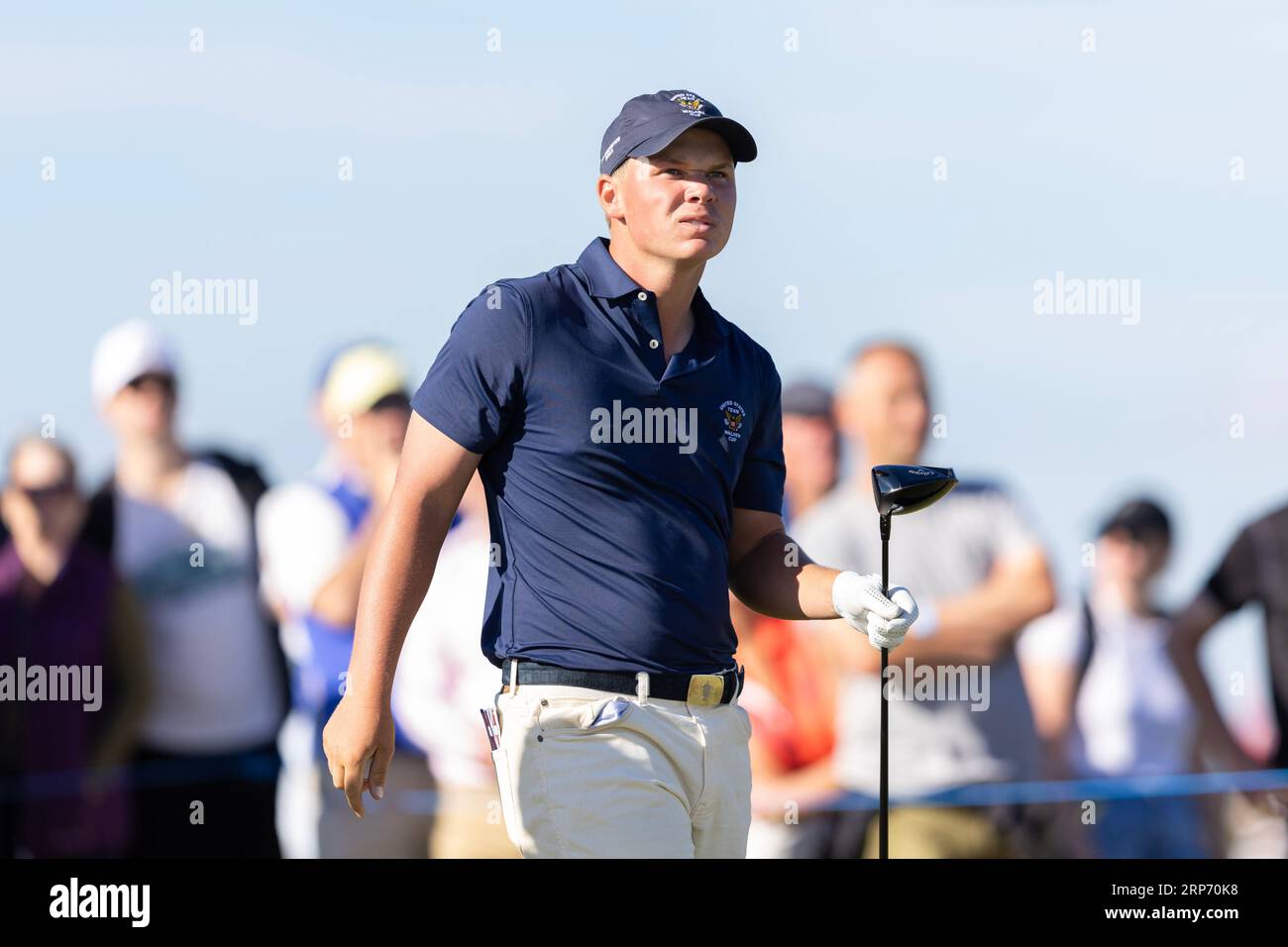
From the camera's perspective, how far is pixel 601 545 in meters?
3.73

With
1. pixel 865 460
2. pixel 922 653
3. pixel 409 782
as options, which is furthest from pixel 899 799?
pixel 409 782

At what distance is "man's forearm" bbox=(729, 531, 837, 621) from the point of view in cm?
402

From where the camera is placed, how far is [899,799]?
6.17 metres

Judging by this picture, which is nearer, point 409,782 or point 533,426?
point 533,426

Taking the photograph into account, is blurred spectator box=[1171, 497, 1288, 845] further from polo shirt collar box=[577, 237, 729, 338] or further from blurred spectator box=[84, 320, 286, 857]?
blurred spectator box=[84, 320, 286, 857]

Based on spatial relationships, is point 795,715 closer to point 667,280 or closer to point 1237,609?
point 1237,609

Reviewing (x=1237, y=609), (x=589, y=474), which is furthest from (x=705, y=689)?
(x=1237, y=609)

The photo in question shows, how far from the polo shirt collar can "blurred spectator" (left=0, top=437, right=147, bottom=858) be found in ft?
9.79

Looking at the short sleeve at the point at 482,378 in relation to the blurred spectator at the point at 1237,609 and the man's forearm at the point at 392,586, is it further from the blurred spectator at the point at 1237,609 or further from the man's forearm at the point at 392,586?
the blurred spectator at the point at 1237,609

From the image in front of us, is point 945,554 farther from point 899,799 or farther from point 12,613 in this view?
point 12,613

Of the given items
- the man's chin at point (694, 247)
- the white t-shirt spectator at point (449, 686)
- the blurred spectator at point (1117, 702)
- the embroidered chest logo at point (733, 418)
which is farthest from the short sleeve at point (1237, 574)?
the man's chin at point (694, 247)

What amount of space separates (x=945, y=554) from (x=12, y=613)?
3.35 metres

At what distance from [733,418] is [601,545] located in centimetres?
46

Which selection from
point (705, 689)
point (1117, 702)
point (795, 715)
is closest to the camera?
point (705, 689)
